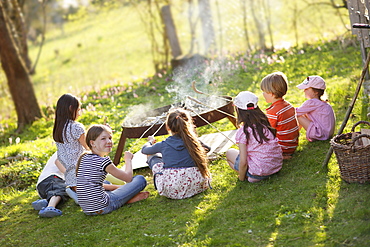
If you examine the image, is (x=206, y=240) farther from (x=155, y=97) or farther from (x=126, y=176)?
(x=155, y=97)

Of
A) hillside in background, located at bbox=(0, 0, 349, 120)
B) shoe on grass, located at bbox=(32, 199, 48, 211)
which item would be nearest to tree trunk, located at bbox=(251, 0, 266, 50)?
hillside in background, located at bbox=(0, 0, 349, 120)

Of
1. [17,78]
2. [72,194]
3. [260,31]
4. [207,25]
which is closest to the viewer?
[72,194]

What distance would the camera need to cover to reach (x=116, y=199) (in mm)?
4230

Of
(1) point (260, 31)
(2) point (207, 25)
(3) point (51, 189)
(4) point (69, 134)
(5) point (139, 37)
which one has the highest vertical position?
(4) point (69, 134)

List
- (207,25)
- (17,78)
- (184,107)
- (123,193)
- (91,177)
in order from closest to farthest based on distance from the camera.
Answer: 1. (91,177)
2. (123,193)
3. (184,107)
4. (17,78)
5. (207,25)

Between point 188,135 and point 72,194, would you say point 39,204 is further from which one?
point 188,135

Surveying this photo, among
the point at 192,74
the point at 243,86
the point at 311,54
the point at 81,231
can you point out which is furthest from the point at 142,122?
the point at 311,54

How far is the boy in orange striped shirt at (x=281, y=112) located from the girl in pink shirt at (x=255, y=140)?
0.43m

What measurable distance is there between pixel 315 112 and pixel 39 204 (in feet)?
10.4

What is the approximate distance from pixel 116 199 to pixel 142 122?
1.47 metres

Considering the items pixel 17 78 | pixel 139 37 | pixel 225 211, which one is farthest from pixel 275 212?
Result: pixel 139 37

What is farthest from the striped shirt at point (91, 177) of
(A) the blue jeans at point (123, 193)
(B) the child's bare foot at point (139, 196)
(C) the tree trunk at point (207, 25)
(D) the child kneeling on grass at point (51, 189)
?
(C) the tree trunk at point (207, 25)

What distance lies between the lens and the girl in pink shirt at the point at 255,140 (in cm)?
401

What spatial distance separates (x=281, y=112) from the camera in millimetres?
4445
